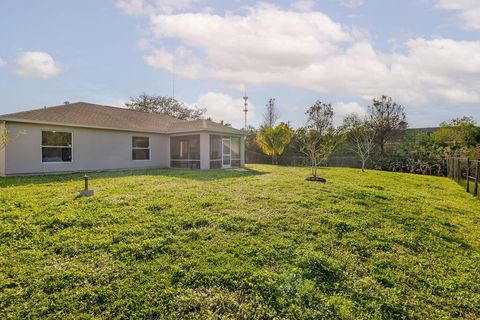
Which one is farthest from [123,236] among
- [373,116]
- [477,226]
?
[373,116]

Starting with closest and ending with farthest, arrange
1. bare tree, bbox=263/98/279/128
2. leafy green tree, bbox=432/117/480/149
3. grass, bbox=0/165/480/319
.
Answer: grass, bbox=0/165/480/319, leafy green tree, bbox=432/117/480/149, bare tree, bbox=263/98/279/128

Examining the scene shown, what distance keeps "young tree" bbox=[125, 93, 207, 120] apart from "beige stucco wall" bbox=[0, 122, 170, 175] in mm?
20431

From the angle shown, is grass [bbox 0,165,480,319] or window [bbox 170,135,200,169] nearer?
grass [bbox 0,165,480,319]

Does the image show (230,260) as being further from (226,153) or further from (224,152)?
(226,153)

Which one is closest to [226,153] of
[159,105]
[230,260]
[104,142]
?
[104,142]

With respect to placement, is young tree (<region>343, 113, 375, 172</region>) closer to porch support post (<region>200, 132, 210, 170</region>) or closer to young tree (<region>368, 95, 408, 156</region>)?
young tree (<region>368, 95, 408, 156</region>)

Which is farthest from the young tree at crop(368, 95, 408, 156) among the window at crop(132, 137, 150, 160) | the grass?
the grass

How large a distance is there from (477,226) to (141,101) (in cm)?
3653

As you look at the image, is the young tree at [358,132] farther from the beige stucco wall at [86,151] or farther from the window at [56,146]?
the window at [56,146]

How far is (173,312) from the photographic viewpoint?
2.98 meters

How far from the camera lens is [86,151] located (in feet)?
46.8

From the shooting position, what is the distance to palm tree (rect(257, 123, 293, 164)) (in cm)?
2314

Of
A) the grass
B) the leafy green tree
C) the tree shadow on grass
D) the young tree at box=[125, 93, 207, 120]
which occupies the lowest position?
the grass

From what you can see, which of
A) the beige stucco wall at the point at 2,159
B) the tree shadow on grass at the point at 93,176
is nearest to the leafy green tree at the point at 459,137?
the tree shadow on grass at the point at 93,176
